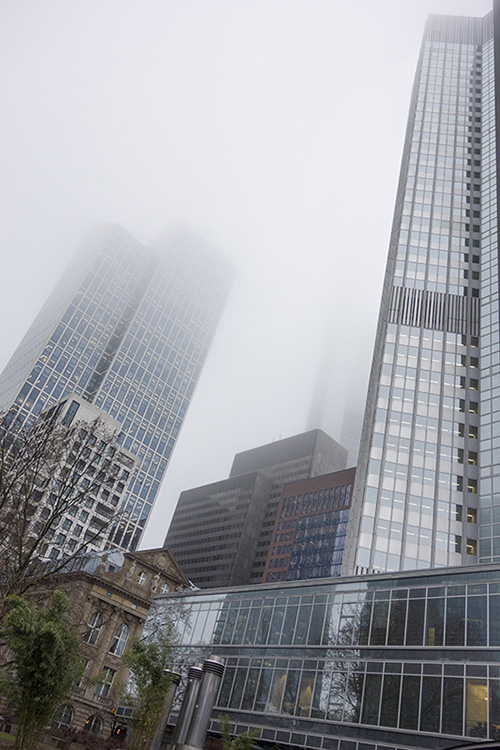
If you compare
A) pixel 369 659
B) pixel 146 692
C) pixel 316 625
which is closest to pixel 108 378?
pixel 316 625

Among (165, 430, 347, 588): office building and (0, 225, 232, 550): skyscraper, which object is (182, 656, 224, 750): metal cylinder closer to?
(0, 225, 232, 550): skyscraper

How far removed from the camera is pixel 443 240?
279ft

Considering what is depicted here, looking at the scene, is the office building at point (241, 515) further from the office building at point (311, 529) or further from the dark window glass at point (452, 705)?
the dark window glass at point (452, 705)

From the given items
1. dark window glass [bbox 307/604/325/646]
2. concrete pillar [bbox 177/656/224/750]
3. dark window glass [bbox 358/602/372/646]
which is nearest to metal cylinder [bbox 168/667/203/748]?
concrete pillar [bbox 177/656/224/750]

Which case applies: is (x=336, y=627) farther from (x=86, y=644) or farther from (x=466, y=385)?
(x=466, y=385)

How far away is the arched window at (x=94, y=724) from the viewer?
4822cm

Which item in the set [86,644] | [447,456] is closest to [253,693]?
[86,644]

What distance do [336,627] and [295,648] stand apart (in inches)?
124

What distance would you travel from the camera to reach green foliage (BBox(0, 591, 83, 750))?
20.3 m

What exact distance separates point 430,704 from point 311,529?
11020cm

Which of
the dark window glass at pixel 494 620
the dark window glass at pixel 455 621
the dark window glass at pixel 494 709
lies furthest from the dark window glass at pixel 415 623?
the dark window glass at pixel 494 709

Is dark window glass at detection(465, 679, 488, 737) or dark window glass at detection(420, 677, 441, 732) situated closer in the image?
dark window glass at detection(465, 679, 488, 737)

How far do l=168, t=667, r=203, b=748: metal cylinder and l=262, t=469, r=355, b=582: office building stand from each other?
98.6 meters

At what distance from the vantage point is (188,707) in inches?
1116
